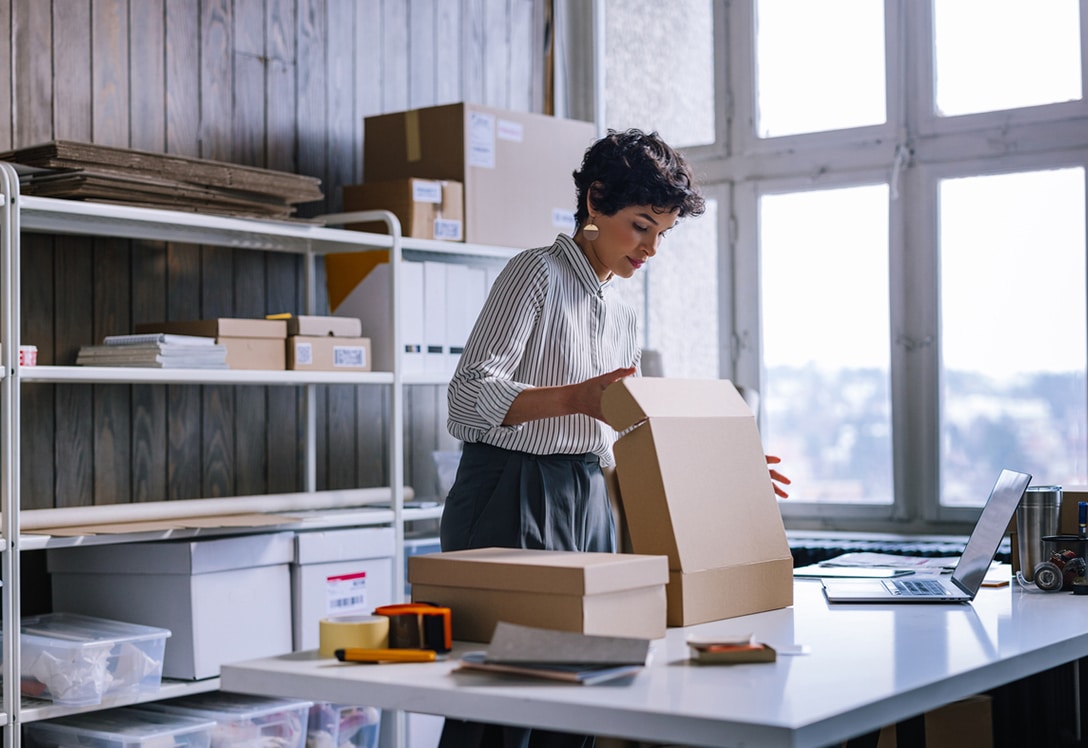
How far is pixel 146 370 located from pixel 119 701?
0.65 meters

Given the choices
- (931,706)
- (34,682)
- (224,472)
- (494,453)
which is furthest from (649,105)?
(931,706)

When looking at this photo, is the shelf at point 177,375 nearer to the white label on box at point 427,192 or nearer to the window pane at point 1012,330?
the white label on box at point 427,192

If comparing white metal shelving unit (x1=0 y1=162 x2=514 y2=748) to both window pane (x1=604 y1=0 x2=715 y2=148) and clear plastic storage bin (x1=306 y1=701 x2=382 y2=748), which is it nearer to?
clear plastic storage bin (x1=306 y1=701 x2=382 y2=748)

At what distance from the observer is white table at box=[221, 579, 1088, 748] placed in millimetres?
1189

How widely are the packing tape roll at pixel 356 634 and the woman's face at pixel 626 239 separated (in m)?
0.89

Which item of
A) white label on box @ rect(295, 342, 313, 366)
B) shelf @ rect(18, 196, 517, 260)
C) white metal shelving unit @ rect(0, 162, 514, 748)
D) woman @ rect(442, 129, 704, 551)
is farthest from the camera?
white label on box @ rect(295, 342, 313, 366)

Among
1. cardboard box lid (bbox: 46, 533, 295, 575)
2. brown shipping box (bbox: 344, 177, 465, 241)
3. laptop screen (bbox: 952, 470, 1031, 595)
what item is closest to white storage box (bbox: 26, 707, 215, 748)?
cardboard box lid (bbox: 46, 533, 295, 575)

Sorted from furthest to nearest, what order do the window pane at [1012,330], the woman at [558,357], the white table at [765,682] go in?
the window pane at [1012,330] < the woman at [558,357] < the white table at [765,682]

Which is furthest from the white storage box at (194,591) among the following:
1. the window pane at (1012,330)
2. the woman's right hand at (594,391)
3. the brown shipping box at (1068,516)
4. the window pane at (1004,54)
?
the window pane at (1004,54)

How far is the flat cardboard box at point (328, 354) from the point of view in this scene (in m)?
2.96

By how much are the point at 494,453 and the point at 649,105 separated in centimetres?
233

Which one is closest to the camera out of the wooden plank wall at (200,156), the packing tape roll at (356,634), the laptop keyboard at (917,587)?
the packing tape roll at (356,634)

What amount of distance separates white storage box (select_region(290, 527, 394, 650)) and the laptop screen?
56.2 inches

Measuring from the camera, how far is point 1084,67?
3490mm
